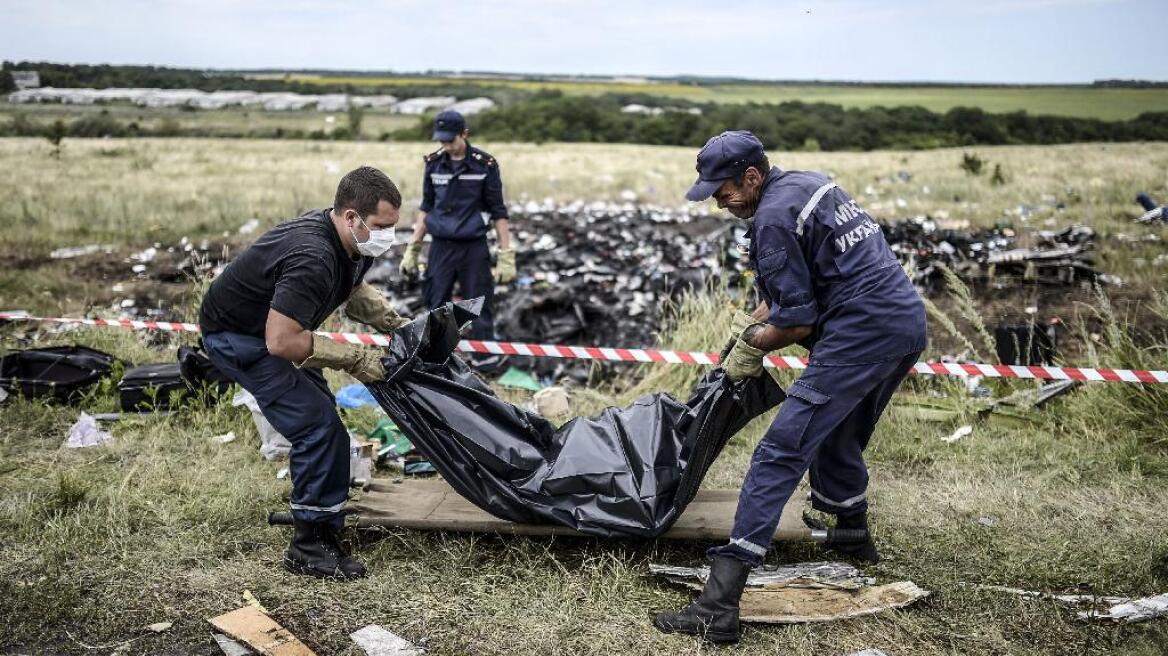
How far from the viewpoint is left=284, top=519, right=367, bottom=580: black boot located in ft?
10.8

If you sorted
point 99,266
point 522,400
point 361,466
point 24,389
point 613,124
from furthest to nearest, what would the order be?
1. point 613,124
2. point 99,266
3. point 522,400
4. point 24,389
5. point 361,466

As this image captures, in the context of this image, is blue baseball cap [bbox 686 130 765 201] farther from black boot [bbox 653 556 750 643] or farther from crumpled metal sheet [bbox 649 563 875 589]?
crumpled metal sheet [bbox 649 563 875 589]

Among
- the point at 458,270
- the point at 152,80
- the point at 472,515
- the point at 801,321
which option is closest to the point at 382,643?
the point at 472,515

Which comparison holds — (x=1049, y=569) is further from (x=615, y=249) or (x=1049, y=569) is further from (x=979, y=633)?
(x=615, y=249)

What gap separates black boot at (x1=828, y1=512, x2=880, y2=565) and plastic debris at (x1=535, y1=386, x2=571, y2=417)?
2.03 meters

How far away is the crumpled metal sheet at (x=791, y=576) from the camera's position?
125 inches

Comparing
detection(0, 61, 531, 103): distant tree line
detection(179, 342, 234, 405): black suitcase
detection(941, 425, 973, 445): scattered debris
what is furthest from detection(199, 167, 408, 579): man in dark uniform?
detection(0, 61, 531, 103): distant tree line

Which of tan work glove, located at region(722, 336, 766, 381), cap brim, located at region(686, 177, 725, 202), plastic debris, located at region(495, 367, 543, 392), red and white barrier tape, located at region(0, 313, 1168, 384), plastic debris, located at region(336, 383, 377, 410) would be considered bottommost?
plastic debris, located at region(495, 367, 543, 392)

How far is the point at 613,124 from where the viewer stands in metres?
39.8

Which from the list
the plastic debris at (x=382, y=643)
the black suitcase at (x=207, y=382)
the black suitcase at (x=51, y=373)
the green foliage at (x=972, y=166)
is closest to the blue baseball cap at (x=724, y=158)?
the plastic debris at (x=382, y=643)

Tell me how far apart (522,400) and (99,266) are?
7.10 m

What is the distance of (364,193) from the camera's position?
3090 millimetres

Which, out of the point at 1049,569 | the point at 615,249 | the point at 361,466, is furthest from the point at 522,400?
the point at 615,249

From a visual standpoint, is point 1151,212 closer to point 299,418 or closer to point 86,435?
point 299,418
